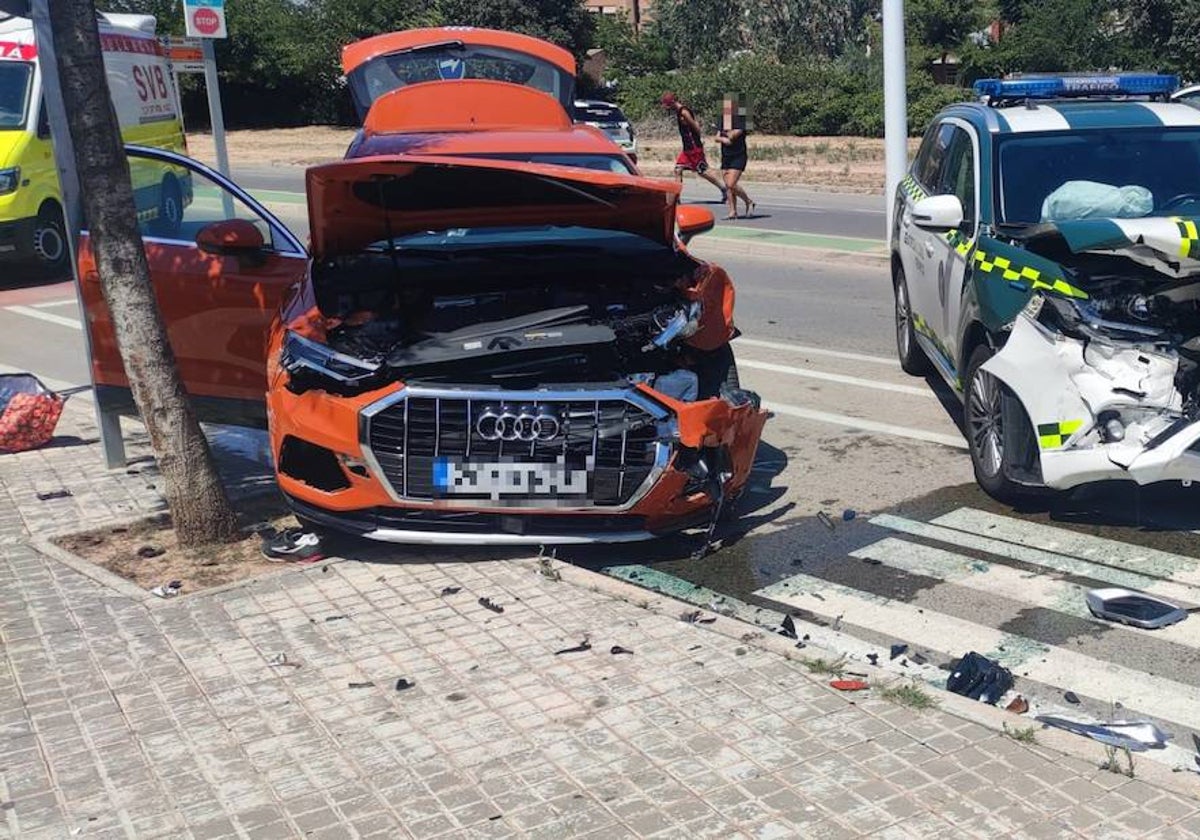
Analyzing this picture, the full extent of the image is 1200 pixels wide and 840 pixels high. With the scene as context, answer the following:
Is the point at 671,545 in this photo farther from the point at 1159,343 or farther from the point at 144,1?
the point at 144,1

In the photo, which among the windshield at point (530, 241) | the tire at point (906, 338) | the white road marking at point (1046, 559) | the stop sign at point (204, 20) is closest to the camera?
the white road marking at point (1046, 559)

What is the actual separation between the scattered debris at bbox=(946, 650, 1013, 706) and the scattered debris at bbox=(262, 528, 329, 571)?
9.22 ft

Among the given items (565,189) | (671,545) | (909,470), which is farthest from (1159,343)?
(565,189)

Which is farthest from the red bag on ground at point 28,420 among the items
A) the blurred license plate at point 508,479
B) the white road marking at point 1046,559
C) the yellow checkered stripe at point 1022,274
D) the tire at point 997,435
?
the yellow checkered stripe at point 1022,274

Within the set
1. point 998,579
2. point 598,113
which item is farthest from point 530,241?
point 598,113

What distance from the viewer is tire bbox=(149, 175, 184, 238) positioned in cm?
797

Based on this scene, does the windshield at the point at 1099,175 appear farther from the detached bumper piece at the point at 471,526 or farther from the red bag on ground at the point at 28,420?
the red bag on ground at the point at 28,420

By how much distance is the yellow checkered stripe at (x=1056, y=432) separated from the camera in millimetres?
6012

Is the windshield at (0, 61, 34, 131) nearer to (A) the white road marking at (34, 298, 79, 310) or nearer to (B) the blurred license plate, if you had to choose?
(A) the white road marking at (34, 298, 79, 310)

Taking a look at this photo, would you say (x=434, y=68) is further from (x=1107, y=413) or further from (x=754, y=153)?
(x=754, y=153)

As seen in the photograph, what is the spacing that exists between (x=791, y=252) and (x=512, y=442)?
36.0ft

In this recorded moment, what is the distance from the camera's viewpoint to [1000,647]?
521 centimetres

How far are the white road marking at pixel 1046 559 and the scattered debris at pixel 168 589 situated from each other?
130 inches

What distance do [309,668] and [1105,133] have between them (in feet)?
17.3
